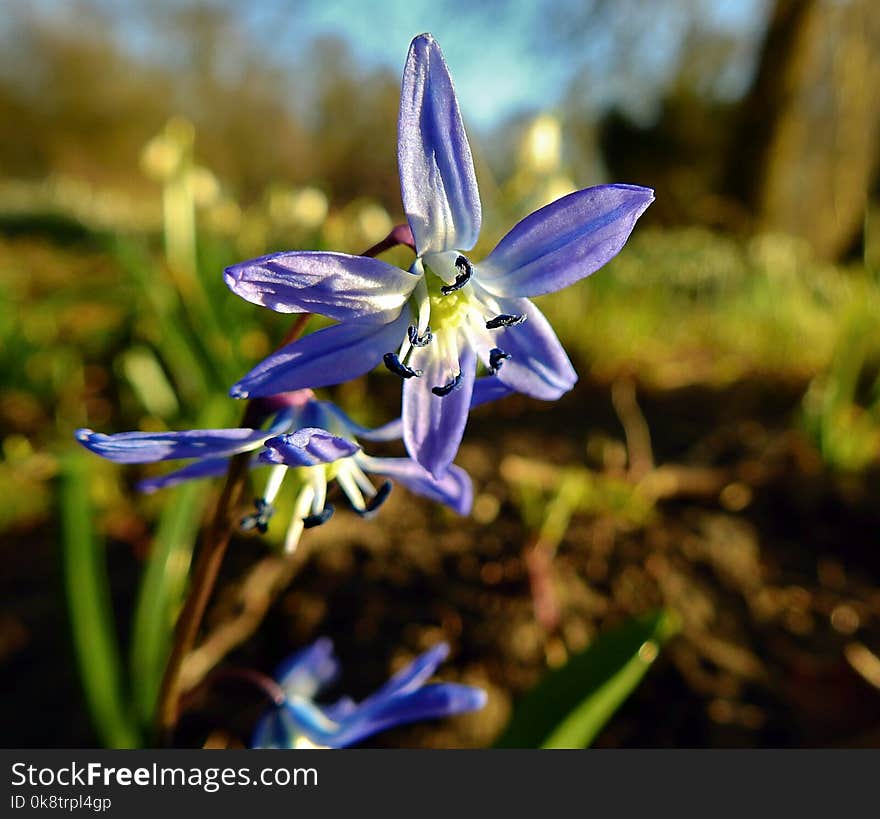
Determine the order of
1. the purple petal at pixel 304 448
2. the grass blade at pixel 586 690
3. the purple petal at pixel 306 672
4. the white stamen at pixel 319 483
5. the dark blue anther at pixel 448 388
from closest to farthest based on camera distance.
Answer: the purple petal at pixel 304 448, the dark blue anther at pixel 448 388, the white stamen at pixel 319 483, the grass blade at pixel 586 690, the purple petal at pixel 306 672

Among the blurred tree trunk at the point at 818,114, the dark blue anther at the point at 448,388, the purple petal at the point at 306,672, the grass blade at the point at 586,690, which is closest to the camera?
the dark blue anther at the point at 448,388

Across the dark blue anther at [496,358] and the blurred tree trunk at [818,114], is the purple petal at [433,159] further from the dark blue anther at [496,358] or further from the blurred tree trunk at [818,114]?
the blurred tree trunk at [818,114]

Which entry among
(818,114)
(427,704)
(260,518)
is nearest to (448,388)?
(260,518)

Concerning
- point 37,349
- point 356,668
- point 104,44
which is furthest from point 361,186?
point 104,44

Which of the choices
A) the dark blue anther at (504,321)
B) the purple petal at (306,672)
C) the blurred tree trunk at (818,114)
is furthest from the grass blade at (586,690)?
the blurred tree trunk at (818,114)

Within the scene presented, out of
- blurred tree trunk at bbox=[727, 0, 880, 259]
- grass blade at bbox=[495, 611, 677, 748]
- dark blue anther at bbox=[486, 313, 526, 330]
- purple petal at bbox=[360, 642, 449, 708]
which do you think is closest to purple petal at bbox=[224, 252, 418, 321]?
dark blue anther at bbox=[486, 313, 526, 330]

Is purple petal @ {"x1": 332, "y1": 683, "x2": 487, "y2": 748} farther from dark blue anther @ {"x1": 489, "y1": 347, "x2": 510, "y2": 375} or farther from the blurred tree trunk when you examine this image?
the blurred tree trunk
